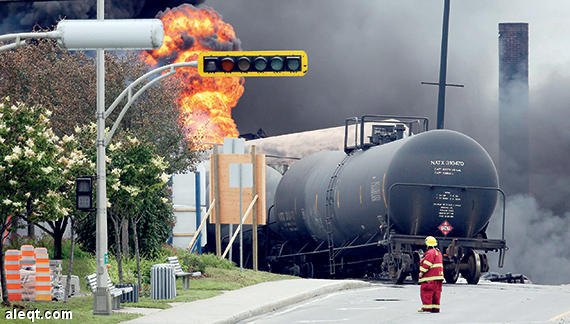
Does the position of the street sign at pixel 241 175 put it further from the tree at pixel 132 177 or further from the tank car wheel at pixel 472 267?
the tank car wheel at pixel 472 267

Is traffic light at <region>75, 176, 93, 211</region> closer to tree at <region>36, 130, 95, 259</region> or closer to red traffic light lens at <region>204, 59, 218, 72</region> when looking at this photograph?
tree at <region>36, 130, 95, 259</region>

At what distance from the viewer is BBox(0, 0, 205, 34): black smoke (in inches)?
3196

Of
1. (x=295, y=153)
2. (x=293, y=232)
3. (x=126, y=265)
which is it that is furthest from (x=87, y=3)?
(x=126, y=265)

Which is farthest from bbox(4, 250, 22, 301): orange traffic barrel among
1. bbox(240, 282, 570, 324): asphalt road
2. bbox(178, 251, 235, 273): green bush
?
bbox(178, 251, 235, 273): green bush

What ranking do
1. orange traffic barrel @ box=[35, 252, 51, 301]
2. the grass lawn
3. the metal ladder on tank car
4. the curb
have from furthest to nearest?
the metal ladder on tank car < orange traffic barrel @ box=[35, 252, 51, 301] < the curb < the grass lawn

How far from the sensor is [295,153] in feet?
243

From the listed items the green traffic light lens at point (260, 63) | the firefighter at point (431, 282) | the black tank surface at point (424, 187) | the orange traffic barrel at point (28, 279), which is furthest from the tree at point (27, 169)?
the black tank surface at point (424, 187)

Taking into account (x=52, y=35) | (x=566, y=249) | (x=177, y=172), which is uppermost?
(x=52, y=35)

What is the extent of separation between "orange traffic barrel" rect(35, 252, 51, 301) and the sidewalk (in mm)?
3521

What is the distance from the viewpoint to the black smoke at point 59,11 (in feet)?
266

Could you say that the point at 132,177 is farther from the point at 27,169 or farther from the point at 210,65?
the point at 210,65

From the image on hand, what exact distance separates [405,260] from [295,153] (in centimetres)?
4644

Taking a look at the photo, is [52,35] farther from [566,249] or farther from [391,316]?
[566,249]

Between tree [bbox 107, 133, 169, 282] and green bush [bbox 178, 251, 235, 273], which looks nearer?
tree [bbox 107, 133, 169, 282]
